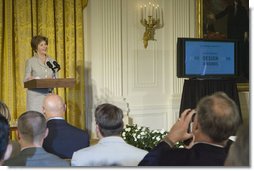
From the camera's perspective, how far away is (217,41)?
19.1ft

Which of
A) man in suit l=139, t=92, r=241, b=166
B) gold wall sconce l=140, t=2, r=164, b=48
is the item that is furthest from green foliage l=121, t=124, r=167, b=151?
gold wall sconce l=140, t=2, r=164, b=48

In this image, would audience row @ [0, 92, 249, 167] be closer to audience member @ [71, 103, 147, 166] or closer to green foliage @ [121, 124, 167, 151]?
audience member @ [71, 103, 147, 166]

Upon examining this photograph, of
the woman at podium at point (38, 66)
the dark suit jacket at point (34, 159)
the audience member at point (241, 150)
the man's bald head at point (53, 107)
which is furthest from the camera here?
the woman at podium at point (38, 66)

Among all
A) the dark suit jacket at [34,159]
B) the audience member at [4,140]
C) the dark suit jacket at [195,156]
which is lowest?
the dark suit jacket at [34,159]

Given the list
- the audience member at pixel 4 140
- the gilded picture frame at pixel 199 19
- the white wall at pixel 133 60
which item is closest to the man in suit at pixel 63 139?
the audience member at pixel 4 140

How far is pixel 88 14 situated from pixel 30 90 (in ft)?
6.58

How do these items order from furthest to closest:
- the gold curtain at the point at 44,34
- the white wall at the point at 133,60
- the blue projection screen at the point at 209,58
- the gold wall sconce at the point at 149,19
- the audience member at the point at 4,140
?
the gold wall sconce at the point at 149,19
the white wall at the point at 133,60
the gold curtain at the point at 44,34
the blue projection screen at the point at 209,58
the audience member at the point at 4,140

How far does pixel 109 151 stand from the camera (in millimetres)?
2660

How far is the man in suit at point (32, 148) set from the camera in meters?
2.58

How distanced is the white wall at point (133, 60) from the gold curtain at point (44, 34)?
0.21 m

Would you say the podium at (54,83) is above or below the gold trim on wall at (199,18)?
below

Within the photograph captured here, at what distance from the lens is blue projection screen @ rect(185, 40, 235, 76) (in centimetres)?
563

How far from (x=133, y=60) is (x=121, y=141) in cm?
433

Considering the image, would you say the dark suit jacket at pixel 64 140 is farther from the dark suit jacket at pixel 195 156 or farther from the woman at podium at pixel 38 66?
the woman at podium at pixel 38 66
